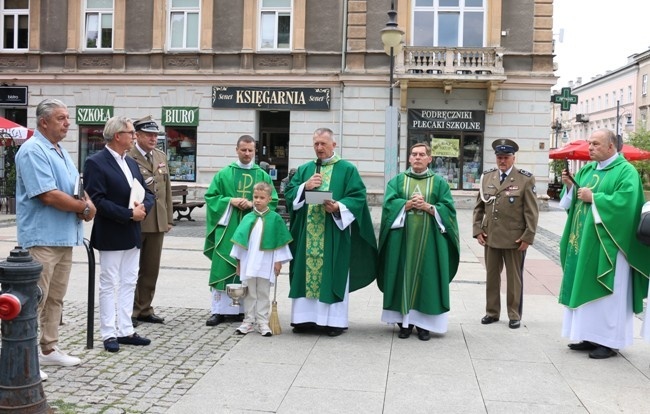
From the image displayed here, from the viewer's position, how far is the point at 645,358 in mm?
5848

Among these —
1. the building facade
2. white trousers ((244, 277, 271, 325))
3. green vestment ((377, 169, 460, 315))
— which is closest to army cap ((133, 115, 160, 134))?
white trousers ((244, 277, 271, 325))

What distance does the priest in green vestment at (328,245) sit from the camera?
21.0ft

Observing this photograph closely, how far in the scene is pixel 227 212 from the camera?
6828 mm

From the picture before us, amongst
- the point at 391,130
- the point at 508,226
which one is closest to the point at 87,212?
the point at 508,226

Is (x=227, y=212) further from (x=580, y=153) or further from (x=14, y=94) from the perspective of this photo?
(x=14, y=94)

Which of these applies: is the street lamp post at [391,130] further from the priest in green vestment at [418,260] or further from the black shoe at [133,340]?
the black shoe at [133,340]

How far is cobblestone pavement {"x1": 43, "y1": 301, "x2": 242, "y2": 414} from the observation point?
4.41 m

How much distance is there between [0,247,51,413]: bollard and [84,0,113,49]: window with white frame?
71.0 feet

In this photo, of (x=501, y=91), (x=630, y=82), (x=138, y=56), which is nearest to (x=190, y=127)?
(x=138, y=56)

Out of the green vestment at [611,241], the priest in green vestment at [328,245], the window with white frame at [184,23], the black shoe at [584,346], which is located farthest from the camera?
the window with white frame at [184,23]

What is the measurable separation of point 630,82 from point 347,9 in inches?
2058

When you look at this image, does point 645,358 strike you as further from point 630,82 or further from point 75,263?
point 630,82

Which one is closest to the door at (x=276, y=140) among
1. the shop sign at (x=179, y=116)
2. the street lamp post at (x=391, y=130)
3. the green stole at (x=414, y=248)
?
the shop sign at (x=179, y=116)

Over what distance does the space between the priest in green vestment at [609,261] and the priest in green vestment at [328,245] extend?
1973mm
